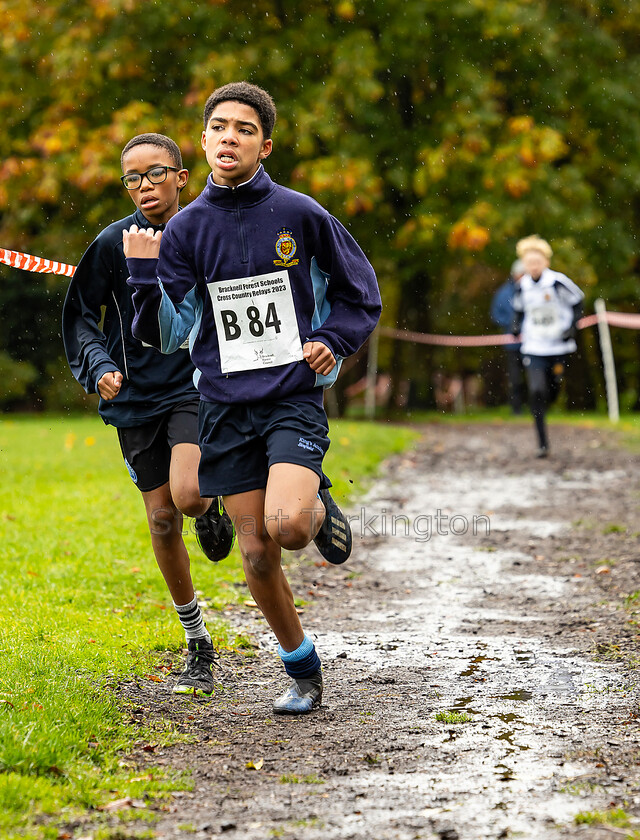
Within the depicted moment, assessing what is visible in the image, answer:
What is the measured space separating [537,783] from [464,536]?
5.18 metres

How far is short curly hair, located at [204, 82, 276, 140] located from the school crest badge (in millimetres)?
435

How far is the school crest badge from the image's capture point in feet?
14.0

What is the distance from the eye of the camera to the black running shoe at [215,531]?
15.8 ft

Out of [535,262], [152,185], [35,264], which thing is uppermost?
[152,185]

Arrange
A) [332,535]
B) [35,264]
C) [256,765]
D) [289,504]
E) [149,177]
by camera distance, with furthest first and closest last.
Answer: [35,264]
[149,177]
[332,535]
[289,504]
[256,765]

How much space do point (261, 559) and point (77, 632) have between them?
154cm

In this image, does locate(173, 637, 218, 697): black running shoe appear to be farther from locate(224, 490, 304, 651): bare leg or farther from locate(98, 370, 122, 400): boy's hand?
locate(98, 370, 122, 400): boy's hand

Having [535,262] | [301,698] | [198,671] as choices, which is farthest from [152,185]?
[535,262]

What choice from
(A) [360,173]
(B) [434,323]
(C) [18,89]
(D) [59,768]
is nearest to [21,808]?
(D) [59,768]

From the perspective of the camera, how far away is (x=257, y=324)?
4.27m

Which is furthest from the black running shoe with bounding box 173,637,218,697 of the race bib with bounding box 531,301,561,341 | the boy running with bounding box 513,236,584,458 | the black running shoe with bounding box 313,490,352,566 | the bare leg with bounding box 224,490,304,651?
the race bib with bounding box 531,301,561,341

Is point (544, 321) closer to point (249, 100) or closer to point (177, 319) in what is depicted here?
point (249, 100)

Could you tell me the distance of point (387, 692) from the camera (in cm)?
470

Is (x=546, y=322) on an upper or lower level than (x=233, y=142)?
lower
